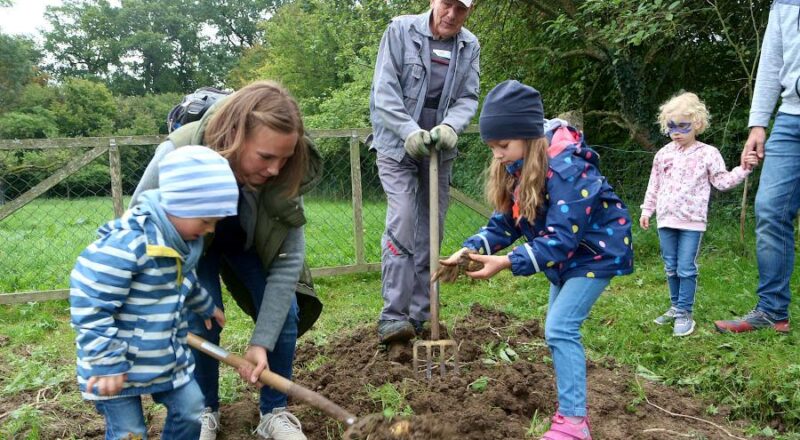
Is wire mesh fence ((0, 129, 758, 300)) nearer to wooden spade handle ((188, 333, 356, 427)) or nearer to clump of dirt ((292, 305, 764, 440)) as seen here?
clump of dirt ((292, 305, 764, 440))

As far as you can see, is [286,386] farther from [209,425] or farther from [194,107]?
[194,107]

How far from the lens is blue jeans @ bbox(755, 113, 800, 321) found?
3.64 meters

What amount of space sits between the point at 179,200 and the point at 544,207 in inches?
57.5

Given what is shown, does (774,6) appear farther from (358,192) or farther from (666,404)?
(358,192)

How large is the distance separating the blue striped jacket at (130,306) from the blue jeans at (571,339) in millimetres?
1500

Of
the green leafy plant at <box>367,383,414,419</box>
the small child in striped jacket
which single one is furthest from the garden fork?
the small child in striped jacket

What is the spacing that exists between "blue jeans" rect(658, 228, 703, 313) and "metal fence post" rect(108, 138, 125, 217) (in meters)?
4.36

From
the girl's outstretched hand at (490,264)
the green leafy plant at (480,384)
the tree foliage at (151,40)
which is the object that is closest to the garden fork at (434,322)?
the green leafy plant at (480,384)

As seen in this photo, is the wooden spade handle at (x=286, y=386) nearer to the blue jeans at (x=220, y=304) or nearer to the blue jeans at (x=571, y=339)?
the blue jeans at (x=220, y=304)

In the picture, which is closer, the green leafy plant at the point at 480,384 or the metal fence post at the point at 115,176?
the green leafy plant at the point at 480,384

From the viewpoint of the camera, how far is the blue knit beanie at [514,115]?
103 inches

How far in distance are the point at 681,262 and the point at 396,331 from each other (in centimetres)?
194

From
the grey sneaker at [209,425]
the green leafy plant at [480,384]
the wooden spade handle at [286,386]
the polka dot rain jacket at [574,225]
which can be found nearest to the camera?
the wooden spade handle at [286,386]

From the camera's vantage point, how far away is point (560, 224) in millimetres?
2523
